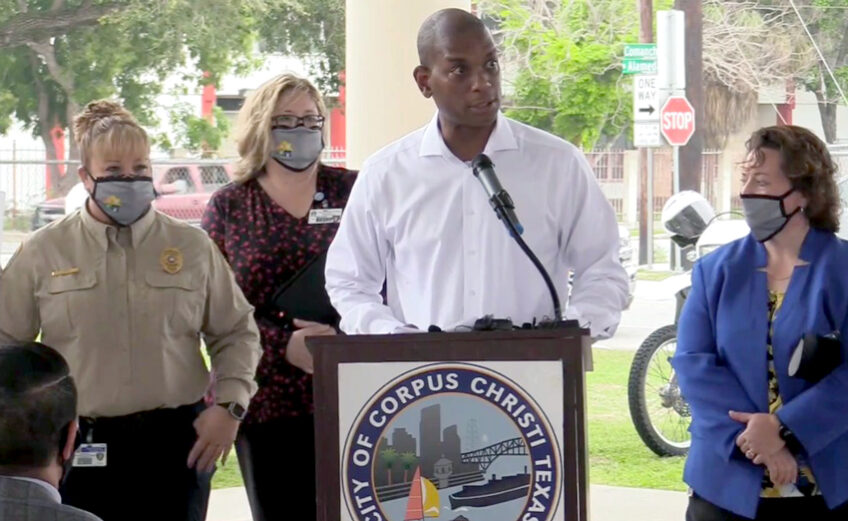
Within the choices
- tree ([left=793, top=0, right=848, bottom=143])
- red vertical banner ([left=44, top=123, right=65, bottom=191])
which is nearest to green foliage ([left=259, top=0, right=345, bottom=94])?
red vertical banner ([left=44, top=123, right=65, bottom=191])

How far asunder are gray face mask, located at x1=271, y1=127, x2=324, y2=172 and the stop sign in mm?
4145

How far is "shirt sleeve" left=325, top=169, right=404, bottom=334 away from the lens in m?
2.89

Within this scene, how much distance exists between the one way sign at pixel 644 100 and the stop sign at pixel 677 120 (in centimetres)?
6

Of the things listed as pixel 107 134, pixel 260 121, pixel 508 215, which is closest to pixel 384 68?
pixel 260 121

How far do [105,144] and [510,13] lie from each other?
523 cm

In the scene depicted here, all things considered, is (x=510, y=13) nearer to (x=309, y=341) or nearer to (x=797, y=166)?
(x=797, y=166)

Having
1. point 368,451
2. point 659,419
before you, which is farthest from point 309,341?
point 659,419

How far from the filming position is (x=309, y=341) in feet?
7.55

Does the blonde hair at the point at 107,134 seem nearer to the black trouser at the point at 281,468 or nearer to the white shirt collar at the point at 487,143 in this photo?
the white shirt collar at the point at 487,143

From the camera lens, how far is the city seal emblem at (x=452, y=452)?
2.26 m

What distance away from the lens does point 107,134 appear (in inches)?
126

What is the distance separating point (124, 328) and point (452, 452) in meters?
1.20

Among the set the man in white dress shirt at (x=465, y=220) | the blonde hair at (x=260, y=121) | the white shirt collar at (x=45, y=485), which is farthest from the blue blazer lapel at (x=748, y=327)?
the white shirt collar at (x=45, y=485)

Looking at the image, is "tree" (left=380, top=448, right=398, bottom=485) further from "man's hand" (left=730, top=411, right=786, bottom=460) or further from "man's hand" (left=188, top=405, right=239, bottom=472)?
"man's hand" (left=730, top=411, right=786, bottom=460)
